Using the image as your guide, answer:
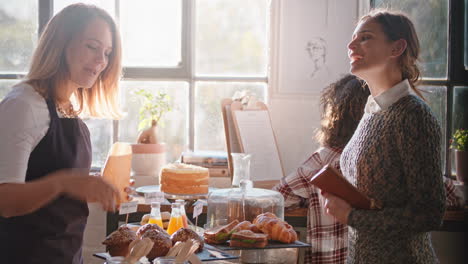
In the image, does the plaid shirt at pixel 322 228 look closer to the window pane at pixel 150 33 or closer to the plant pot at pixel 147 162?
the plant pot at pixel 147 162

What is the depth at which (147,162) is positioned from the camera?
339 centimetres

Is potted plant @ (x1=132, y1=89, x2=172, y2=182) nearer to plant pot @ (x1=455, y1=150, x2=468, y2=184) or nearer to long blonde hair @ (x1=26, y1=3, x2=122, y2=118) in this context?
long blonde hair @ (x1=26, y1=3, x2=122, y2=118)

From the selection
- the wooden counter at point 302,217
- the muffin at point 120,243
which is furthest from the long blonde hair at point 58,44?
the wooden counter at point 302,217

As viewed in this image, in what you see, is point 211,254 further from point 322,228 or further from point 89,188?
point 322,228

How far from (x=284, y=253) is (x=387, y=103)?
101 cm

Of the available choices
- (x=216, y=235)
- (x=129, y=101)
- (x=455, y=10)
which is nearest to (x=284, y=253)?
(x=216, y=235)

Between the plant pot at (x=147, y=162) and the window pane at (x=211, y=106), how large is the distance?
308mm

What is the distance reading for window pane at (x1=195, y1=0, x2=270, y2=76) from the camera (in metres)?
3.56

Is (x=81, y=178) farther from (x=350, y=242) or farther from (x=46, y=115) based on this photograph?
(x=350, y=242)

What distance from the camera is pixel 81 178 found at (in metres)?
1.33

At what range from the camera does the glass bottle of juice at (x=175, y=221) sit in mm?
2100

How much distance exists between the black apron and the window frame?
7.84 ft

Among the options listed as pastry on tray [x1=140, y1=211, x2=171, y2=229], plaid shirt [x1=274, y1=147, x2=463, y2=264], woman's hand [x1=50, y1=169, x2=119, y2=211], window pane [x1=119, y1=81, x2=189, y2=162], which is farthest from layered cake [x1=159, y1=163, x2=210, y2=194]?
woman's hand [x1=50, y1=169, x2=119, y2=211]

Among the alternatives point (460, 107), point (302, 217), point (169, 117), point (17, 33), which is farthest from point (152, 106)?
point (460, 107)
